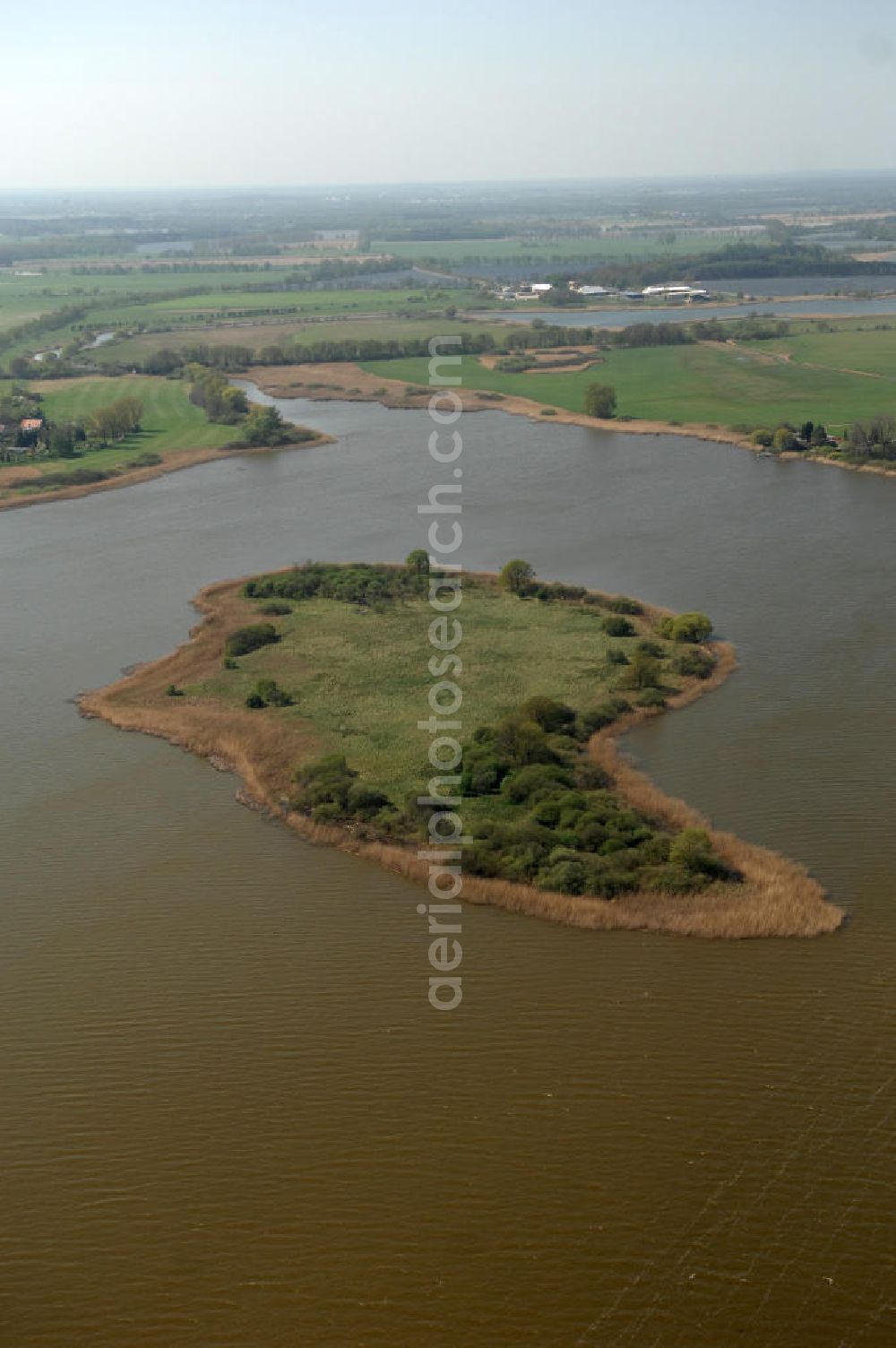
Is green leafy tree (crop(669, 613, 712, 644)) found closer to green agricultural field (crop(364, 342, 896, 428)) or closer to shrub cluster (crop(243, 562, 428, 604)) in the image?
shrub cluster (crop(243, 562, 428, 604))

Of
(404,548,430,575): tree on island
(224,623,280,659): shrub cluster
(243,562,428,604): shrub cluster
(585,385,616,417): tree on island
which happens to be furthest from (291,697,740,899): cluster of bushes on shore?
(585,385,616,417): tree on island

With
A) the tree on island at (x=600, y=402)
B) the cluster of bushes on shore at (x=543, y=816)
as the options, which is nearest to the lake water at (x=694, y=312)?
the tree on island at (x=600, y=402)

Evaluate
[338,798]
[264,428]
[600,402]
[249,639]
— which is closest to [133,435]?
[264,428]

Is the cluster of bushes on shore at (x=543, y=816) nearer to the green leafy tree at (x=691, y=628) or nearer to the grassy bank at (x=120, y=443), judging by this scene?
the green leafy tree at (x=691, y=628)

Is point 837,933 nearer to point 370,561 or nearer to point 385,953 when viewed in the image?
point 385,953

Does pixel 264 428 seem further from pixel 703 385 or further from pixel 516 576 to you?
pixel 516 576

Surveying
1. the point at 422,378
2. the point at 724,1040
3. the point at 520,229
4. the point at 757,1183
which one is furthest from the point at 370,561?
the point at 520,229
